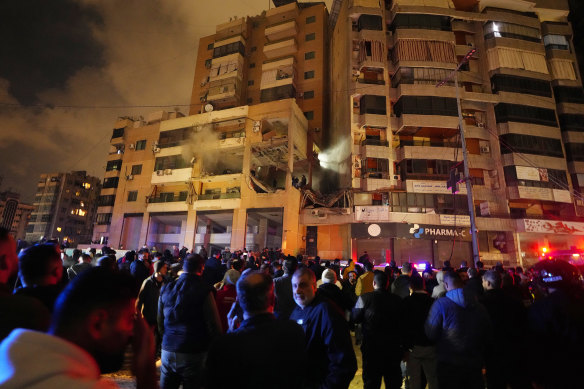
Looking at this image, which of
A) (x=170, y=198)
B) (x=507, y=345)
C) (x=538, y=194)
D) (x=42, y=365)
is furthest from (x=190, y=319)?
(x=538, y=194)

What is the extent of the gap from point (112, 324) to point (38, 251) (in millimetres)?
2041

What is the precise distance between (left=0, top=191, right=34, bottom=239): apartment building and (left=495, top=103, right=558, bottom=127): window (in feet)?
368

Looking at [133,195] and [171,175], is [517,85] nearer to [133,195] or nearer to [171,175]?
[171,175]

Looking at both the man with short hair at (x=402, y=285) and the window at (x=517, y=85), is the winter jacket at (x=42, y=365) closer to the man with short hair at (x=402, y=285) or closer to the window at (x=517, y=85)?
the man with short hair at (x=402, y=285)

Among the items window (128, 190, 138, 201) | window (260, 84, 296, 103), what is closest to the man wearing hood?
window (260, 84, 296, 103)

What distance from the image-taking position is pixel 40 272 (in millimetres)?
2533

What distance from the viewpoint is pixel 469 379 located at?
3.52 metres

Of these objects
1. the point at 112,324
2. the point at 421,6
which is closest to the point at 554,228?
the point at 421,6

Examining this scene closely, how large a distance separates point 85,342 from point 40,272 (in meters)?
2.00

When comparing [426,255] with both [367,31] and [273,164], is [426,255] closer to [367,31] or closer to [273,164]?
[273,164]

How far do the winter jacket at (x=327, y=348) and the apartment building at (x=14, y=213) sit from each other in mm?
108824

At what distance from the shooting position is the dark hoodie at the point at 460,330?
3.54 m

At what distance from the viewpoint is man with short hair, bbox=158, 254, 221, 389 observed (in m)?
3.39

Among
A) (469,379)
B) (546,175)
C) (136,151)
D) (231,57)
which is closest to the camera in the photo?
(469,379)
